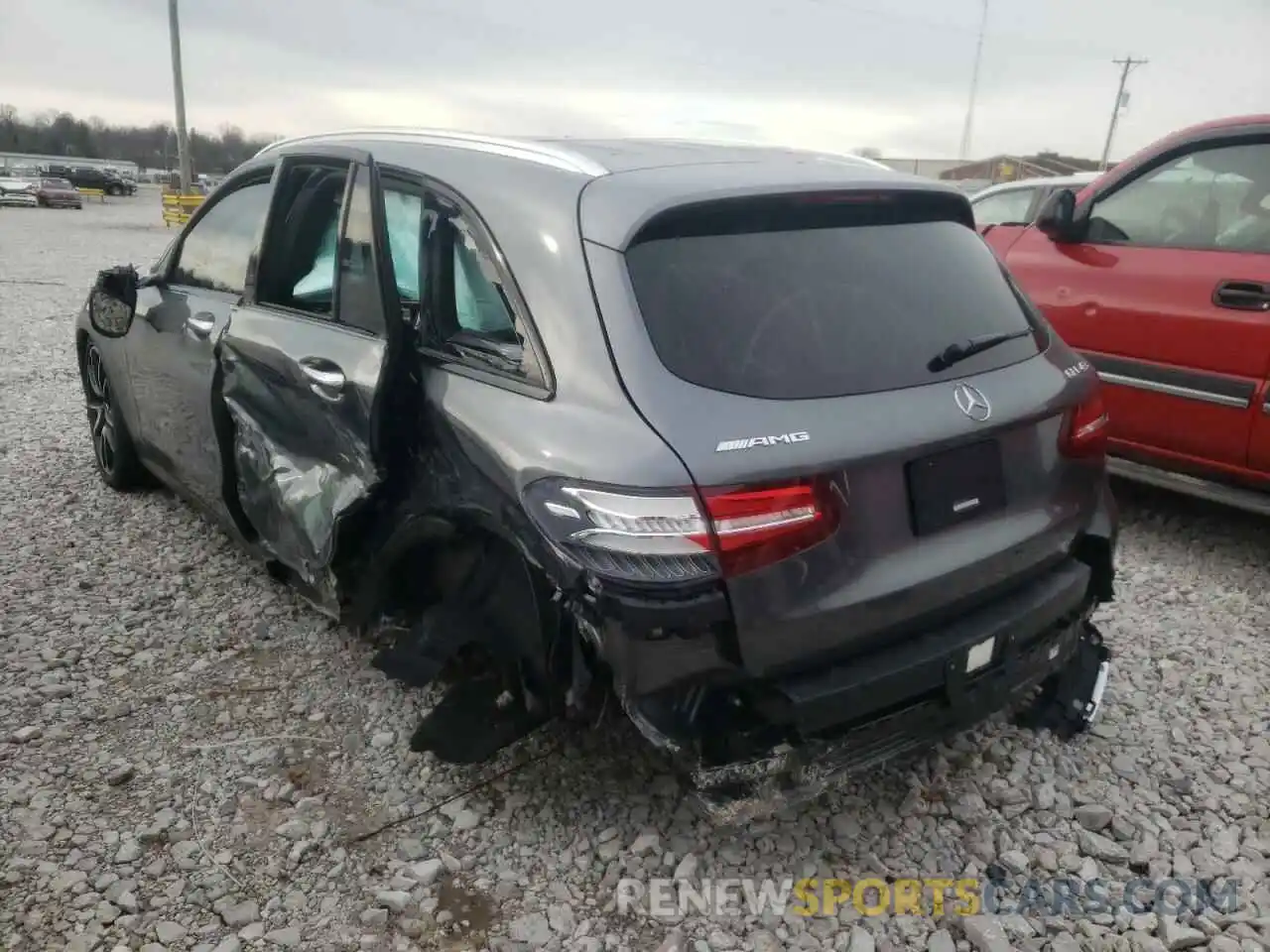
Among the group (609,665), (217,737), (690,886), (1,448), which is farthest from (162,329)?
(690,886)

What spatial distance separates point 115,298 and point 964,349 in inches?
140

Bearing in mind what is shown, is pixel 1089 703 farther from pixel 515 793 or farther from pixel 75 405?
pixel 75 405

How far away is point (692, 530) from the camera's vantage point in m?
2.01

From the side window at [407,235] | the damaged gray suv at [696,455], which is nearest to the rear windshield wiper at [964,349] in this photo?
the damaged gray suv at [696,455]

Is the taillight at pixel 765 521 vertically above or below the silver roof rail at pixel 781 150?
below

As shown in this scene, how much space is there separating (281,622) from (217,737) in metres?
0.74

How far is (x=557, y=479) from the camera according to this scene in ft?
6.99

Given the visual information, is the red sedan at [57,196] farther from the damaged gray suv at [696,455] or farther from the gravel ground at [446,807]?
the damaged gray suv at [696,455]

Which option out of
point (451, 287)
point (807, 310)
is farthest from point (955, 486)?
point (451, 287)

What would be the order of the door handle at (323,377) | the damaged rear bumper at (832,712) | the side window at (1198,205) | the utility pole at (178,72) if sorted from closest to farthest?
1. the damaged rear bumper at (832,712)
2. the door handle at (323,377)
3. the side window at (1198,205)
4. the utility pole at (178,72)

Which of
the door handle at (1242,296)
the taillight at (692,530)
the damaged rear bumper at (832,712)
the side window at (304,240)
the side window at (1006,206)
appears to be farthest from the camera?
the side window at (1006,206)

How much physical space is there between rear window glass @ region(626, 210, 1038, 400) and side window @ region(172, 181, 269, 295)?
6.32 feet

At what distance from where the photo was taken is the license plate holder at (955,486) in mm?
2234

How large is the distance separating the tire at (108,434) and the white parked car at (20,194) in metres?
40.9
